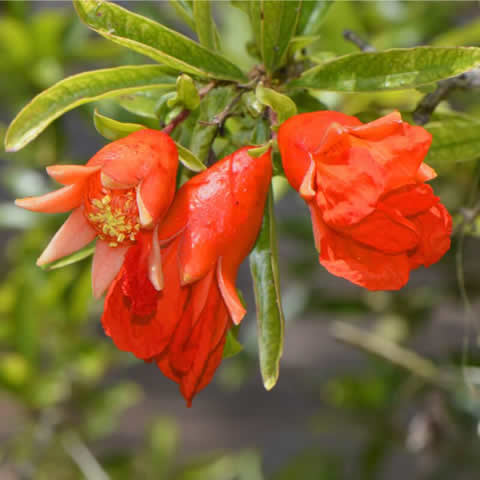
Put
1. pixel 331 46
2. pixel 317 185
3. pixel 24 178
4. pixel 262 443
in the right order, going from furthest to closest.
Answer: pixel 262 443, pixel 24 178, pixel 331 46, pixel 317 185

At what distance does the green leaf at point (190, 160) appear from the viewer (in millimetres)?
550

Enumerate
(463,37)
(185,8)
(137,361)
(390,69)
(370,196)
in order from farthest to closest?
(137,361)
(463,37)
(185,8)
(390,69)
(370,196)

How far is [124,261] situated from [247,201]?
10cm

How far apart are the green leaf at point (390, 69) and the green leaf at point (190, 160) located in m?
0.13

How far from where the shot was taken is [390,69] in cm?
57

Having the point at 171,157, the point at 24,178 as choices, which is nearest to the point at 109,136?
the point at 171,157

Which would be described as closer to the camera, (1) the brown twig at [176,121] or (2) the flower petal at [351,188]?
(2) the flower petal at [351,188]

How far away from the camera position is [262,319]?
0.56m

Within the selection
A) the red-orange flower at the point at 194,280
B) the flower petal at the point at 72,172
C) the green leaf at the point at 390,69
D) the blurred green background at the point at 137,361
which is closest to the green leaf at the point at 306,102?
the green leaf at the point at 390,69

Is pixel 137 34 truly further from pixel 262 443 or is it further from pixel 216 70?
pixel 262 443

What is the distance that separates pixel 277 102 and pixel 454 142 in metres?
0.19

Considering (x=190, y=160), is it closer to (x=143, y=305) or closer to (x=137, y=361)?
(x=143, y=305)

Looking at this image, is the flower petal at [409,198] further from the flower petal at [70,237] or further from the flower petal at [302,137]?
the flower petal at [70,237]

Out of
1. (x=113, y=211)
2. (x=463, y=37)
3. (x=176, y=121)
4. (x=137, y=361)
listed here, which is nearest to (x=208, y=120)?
(x=176, y=121)
